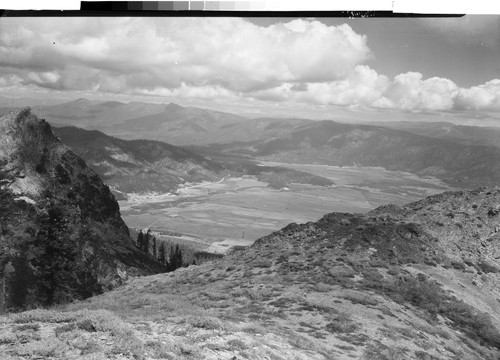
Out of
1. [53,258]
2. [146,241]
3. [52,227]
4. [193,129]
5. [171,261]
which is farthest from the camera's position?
[193,129]

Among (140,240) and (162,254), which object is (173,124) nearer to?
(140,240)

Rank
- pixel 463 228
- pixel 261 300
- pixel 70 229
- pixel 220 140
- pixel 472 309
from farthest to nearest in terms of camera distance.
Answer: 1. pixel 220 140
2. pixel 70 229
3. pixel 463 228
4. pixel 472 309
5. pixel 261 300

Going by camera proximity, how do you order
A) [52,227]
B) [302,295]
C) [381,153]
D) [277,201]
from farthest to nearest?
[381,153]
[52,227]
[277,201]
[302,295]

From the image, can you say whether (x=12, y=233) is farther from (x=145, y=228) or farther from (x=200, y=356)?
(x=200, y=356)

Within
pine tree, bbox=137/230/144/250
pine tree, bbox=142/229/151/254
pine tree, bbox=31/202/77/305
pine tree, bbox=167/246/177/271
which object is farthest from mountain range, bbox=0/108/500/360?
pine tree, bbox=137/230/144/250

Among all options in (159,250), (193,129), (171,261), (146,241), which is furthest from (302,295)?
(193,129)

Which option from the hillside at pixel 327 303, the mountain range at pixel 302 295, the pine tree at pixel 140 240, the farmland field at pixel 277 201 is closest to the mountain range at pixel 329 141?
the mountain range at pixel 302 295

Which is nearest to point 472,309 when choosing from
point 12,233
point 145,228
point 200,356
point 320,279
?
point 320,279
